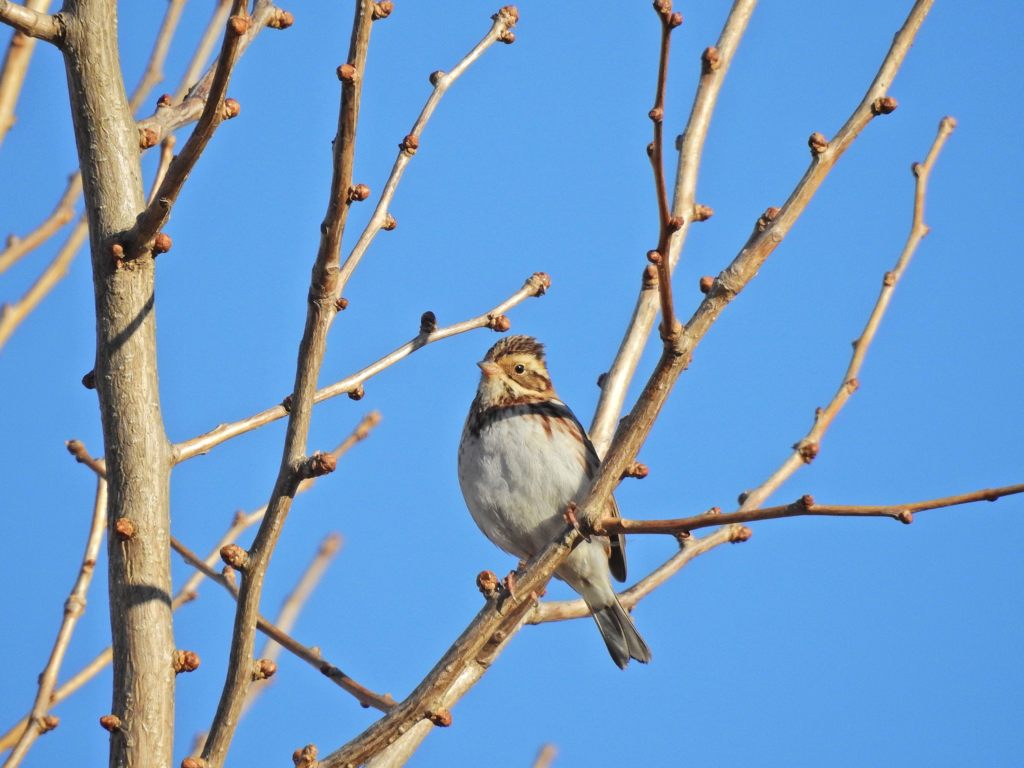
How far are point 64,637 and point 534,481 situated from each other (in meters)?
2.80

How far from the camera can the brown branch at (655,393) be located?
10.4 feet

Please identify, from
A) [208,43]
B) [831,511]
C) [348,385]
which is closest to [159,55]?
[208,43]

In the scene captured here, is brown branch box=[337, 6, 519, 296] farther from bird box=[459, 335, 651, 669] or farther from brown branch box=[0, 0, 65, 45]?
bird box=[459, 335, 651, 669]

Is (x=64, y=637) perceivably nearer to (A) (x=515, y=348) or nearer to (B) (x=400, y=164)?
(B) (x=400, y=164)

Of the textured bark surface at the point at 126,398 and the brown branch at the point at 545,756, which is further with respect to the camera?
the brown branch at the point at 545,756

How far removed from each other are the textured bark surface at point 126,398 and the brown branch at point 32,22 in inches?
1.3

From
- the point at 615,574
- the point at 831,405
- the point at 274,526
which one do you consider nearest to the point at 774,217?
the point at 831,405

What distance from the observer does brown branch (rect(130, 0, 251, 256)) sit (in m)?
2.70

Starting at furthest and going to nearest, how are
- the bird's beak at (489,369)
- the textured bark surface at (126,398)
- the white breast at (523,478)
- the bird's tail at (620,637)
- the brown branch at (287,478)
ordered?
the bird's beak at (489,369) → the bird's tail at (620,637) → the white breast at (523,478) → the textured bark surface at (126,398) → the brown branch at (287,478)

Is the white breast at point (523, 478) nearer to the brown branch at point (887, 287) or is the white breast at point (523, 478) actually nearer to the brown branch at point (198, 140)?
the brown branch at point (887, 287)

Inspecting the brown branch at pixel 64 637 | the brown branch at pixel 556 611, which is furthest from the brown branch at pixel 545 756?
the brown branch at pixel 64 637

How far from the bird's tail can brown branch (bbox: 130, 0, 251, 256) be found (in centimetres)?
416

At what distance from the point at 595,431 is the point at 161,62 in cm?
253

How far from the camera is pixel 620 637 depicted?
6723 millimetres
